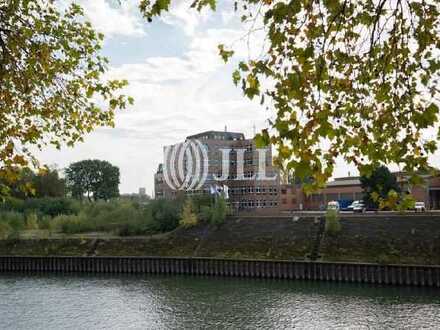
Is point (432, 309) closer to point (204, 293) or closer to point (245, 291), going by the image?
point (245, 291)

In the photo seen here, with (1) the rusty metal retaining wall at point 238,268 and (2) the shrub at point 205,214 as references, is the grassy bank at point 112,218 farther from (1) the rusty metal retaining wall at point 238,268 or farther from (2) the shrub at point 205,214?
(1) the rusty metal retaining wall at point 238,268

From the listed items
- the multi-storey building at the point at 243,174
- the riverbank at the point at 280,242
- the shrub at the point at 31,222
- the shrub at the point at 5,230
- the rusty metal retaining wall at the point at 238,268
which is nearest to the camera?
the rusty metal retaining wall at the point at 238,268

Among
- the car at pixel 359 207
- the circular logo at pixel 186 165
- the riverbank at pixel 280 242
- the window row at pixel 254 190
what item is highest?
the circular logo at pixel 186 165

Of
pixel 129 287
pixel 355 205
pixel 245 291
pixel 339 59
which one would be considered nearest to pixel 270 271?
pixel 245 291

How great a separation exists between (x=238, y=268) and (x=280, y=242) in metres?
7.50

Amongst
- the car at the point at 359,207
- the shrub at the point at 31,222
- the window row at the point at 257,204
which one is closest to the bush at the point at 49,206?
the shrub at the point at 31,222

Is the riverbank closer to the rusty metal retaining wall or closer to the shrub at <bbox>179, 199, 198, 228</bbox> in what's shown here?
the shrub at <bbox>179, 199, 198, 228</bbox>

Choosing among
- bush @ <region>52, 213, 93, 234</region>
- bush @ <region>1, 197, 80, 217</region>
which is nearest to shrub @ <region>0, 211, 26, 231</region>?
bush @ <region>52, 213, 93, 234</region>

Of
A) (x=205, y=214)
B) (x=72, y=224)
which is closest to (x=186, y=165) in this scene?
(x=72, y=224)

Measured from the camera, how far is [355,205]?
8206 centimetres

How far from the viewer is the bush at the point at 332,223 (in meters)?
59.7

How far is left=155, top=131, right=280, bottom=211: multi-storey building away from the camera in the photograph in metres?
105

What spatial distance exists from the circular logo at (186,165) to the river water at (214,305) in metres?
58.7

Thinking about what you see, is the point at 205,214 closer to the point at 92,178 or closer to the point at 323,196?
the point at 323,196
